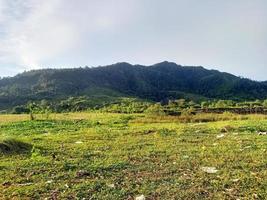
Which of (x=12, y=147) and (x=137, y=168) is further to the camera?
(x=12, y=147)

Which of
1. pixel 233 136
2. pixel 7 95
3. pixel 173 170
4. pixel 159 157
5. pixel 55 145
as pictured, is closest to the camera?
pixel 173 170

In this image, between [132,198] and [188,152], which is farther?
[188,152]

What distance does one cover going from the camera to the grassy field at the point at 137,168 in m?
12.0

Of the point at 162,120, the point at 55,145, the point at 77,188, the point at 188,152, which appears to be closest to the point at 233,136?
the point at 188,152

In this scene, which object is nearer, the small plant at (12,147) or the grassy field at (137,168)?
the grassy field at (137,168)

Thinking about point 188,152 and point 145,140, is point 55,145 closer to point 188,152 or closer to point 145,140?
point 145,140

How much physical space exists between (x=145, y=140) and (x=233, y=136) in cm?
466

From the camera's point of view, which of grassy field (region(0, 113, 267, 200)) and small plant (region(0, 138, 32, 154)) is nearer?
grassy field (region(0, 113, 267, 200))

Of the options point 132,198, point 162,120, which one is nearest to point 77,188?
point 132,198

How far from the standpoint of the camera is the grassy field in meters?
12.0

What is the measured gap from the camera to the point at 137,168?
1503 centimetres

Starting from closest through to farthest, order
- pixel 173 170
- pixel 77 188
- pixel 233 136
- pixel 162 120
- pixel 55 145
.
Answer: pixel 77 188 → pixel 173 170 → pixel 55 145 → pixel 233 136 → pixel 162 120

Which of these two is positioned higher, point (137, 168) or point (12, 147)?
point (12, 147)

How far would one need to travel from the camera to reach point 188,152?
59.6 ft
